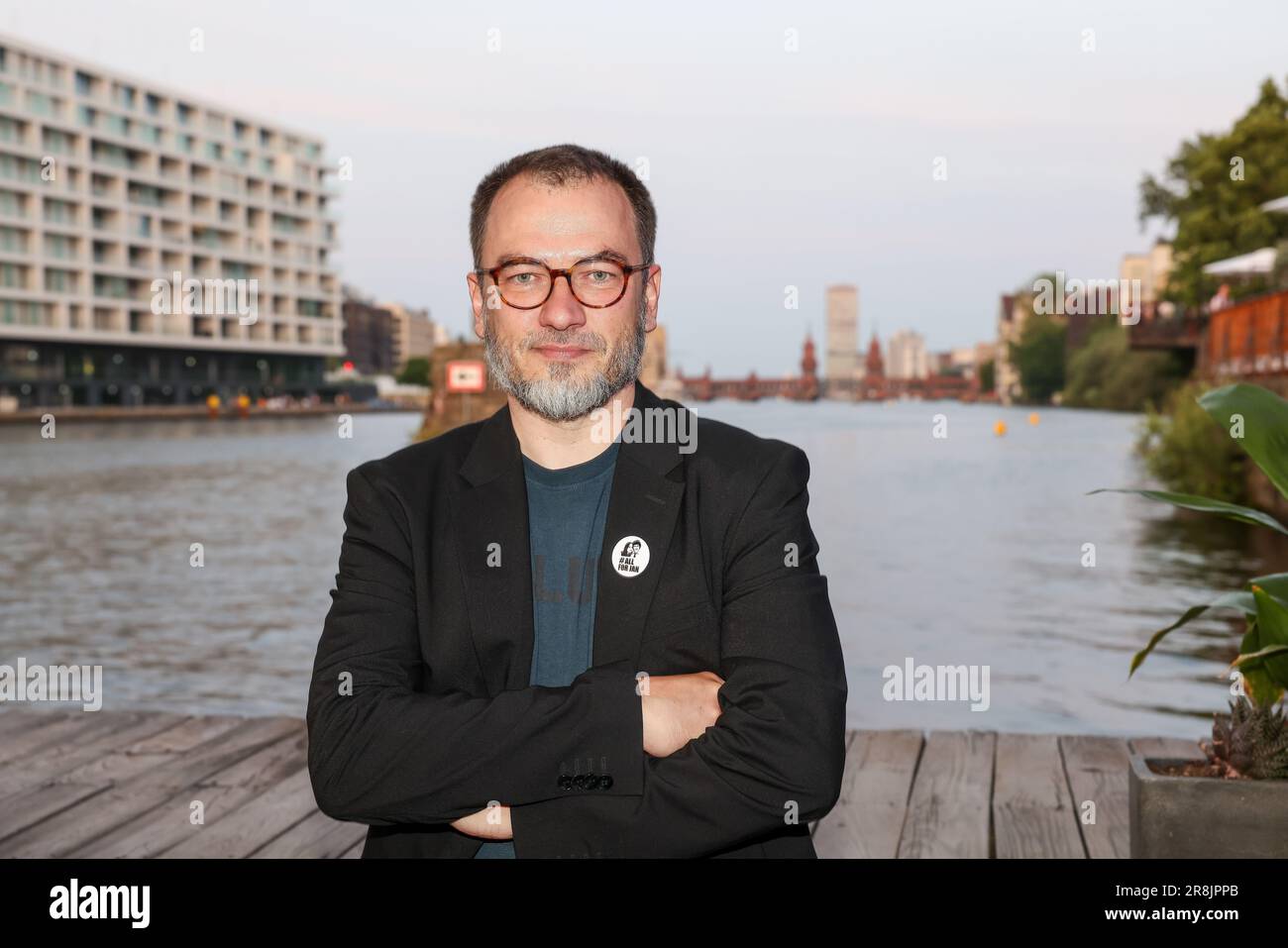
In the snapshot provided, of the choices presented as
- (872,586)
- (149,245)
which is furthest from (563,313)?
(149,245)

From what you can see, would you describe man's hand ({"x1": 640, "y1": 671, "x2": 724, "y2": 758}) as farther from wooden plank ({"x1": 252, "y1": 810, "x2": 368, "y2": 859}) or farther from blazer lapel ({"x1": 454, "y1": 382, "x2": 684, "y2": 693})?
wooden plank ({"x1": 252, "y1": 810, "x2": 368, "y2": 859})

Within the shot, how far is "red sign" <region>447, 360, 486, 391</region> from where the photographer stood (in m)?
36.1

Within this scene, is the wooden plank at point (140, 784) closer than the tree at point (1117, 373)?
Yes

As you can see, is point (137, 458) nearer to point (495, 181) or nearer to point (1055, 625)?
point (1055, 625)

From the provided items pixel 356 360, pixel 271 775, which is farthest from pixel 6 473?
pixel 356 360

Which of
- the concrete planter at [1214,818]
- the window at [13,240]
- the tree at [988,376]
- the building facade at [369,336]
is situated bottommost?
the tree at [988,376]

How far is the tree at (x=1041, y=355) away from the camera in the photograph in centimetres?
10519

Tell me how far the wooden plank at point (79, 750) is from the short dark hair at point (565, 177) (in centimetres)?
296

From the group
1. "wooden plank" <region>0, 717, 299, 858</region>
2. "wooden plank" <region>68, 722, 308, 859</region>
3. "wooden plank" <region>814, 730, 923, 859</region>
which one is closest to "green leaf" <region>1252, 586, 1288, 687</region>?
"wooden plank" <region>814, 730, 923, 859</region>

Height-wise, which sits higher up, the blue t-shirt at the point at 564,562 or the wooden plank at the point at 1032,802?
the blue t-shirt at the point at 564,562

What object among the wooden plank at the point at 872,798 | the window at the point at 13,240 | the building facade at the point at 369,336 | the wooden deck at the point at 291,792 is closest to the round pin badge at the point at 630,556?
the wooden plank at the point at 872,798

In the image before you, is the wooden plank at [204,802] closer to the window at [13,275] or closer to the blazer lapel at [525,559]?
the blazer lapel at [525,559]

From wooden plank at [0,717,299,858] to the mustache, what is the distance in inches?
95.8

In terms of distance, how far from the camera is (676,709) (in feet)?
6.91
